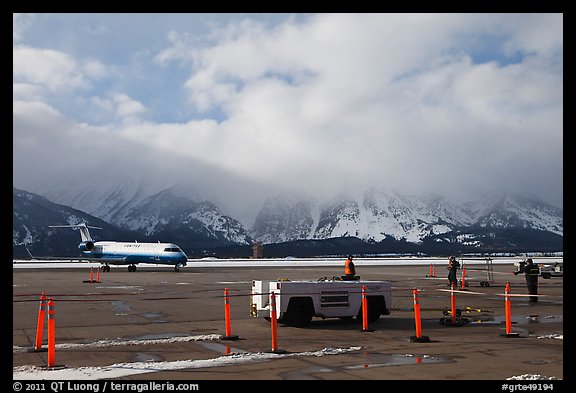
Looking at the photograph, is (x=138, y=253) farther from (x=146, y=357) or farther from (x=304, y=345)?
(x=146, y=357)

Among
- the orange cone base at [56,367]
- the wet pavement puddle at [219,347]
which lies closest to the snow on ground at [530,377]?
the wet pavement puddle at [219,347]

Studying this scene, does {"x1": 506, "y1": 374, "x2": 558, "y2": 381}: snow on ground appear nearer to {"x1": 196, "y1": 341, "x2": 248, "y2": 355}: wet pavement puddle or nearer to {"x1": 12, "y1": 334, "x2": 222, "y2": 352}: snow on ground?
{"x1": 196, "y1": 341, "x2": 248, "y2": 355}: wet pavement puddle

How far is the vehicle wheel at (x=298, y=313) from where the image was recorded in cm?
1847

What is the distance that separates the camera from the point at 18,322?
20.2 metres

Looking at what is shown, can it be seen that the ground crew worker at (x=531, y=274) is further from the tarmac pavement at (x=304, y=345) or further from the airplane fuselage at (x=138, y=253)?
the airplane fuselage at (x=138, y=253)

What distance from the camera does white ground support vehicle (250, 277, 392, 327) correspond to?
1841 cm

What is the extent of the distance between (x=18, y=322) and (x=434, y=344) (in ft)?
43.9

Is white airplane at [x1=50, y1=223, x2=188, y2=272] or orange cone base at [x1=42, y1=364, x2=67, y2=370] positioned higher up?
white airplane at [x1=50, y1=223, x2=188, y2=272]

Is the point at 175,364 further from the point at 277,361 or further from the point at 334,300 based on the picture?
the point at 334,300

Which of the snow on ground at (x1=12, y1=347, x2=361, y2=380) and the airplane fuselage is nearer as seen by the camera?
the snow on ground at (x1=12, y1=347, x2=361, y2=380)

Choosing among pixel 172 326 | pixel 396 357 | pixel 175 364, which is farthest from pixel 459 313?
pixel 175 364

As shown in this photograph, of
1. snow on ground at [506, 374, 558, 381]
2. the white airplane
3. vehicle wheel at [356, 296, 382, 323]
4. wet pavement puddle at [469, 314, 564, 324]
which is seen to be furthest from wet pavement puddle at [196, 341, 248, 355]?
the white airplane

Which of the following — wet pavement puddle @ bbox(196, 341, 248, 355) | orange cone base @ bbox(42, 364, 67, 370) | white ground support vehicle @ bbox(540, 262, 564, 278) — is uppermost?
orange cone base @ bbox(42, 364, 67, 370)

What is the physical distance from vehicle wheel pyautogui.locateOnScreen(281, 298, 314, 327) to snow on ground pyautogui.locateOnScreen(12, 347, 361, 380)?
4.91 meters
